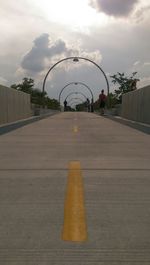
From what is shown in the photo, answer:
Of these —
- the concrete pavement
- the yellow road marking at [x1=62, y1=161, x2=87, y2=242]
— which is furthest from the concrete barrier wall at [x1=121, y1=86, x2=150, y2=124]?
the yellow road marking at [x1=62, y1=161, x2=87, y2=242]

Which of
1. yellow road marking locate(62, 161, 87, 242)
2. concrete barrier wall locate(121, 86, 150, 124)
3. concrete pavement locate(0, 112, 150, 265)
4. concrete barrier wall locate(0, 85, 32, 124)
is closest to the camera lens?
concrete pavement locate(0, 112, 150, 265)

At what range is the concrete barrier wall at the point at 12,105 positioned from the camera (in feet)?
77.5

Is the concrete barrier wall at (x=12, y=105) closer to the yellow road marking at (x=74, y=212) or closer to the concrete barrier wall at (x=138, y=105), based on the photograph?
the concrete barrier wall at (x=138, y=105)

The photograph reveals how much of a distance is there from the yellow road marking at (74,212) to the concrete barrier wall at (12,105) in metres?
15.7

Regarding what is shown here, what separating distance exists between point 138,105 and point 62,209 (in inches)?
831

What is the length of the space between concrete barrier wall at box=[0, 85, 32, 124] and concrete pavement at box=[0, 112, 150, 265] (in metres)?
12.5

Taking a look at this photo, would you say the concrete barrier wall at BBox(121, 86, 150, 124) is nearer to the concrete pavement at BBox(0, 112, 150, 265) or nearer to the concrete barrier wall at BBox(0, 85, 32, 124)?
the concrete barrier wall at BBox(0, 85, 32, 124)

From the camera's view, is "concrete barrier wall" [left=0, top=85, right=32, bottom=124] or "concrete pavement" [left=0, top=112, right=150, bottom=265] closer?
"concrete pavement" [left=0, top=112, right=150, bottom=265]

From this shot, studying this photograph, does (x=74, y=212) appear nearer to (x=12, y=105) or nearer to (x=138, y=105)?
(x=138, y=105)

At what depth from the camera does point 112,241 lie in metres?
4.76

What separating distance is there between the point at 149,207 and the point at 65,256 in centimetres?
201

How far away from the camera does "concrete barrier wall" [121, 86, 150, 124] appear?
23.4m

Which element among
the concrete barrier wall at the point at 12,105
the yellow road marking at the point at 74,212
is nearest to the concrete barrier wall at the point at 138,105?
the concrete barrier wall at the point at 12,105

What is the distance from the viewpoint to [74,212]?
5.87m
